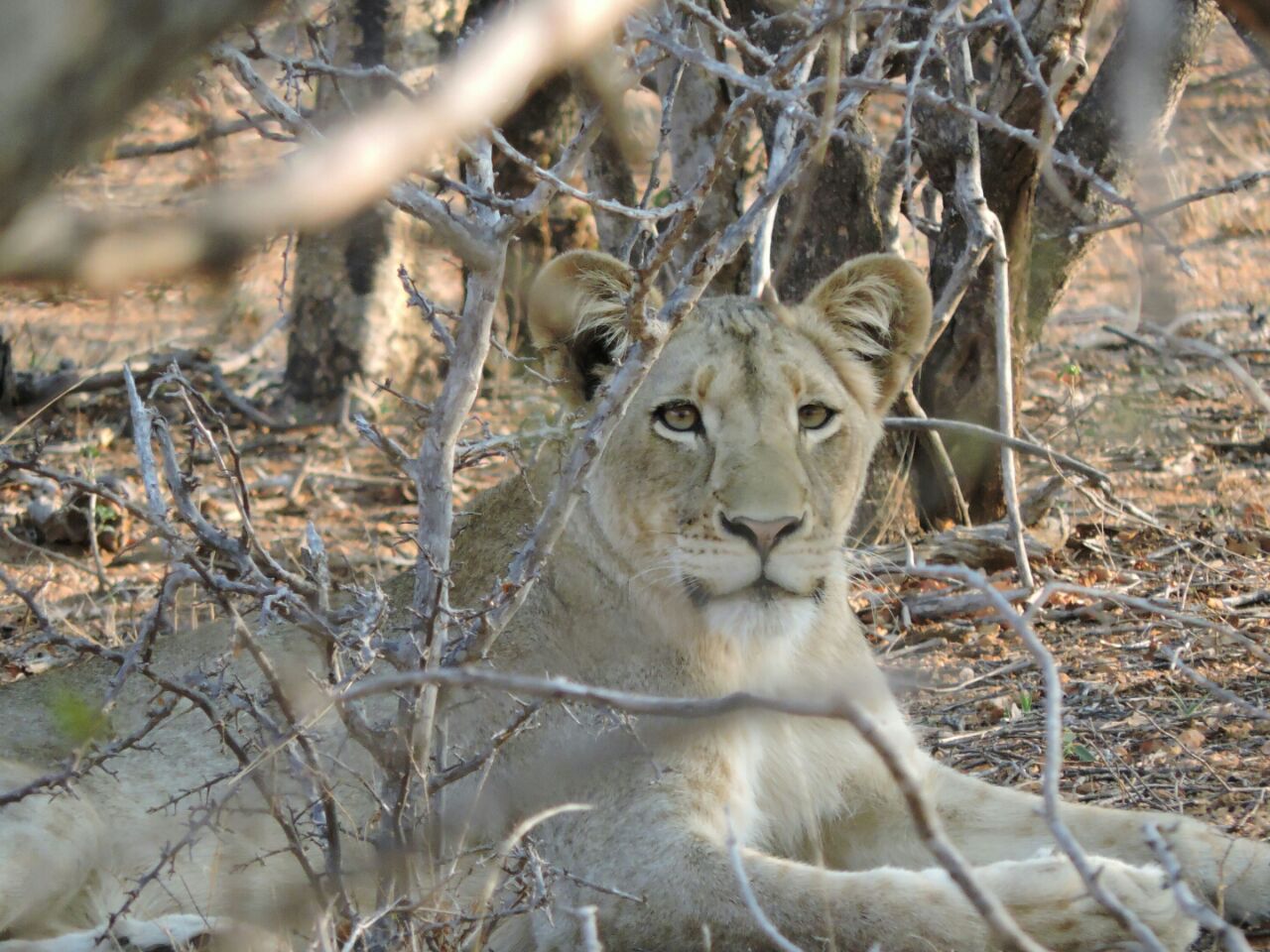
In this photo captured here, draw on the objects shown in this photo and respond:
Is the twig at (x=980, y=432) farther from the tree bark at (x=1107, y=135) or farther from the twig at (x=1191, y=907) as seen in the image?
the twig at (x=1191, y=907)

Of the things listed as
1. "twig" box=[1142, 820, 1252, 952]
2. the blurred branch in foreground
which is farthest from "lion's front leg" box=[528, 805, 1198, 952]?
the blurred branch in foreground

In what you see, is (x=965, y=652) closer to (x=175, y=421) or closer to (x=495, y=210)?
(x=495, y=210)

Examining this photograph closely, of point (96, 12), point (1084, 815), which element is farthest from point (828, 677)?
point (96, 12)

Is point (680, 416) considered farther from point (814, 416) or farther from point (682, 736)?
point (682, 736)

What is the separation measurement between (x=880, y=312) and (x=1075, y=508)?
3042mm

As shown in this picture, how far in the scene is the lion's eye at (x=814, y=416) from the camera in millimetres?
4297

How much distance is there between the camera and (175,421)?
32.8 feet

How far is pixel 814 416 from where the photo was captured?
4328 mm

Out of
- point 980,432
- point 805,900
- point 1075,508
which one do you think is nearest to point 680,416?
point 805,900

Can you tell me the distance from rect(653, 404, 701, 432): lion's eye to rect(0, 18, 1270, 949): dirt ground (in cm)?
Answer: 60

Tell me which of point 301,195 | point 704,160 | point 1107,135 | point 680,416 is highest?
point 1107,135

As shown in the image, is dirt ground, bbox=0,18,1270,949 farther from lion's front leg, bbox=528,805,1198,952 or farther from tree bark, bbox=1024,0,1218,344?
lion's front leg, bbox=528,805,1198,952

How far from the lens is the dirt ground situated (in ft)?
13.5

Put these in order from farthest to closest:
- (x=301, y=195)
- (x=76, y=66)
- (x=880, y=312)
Result: (x=880, y=312) < (x=301, y=195) < (x=76, y=66)
